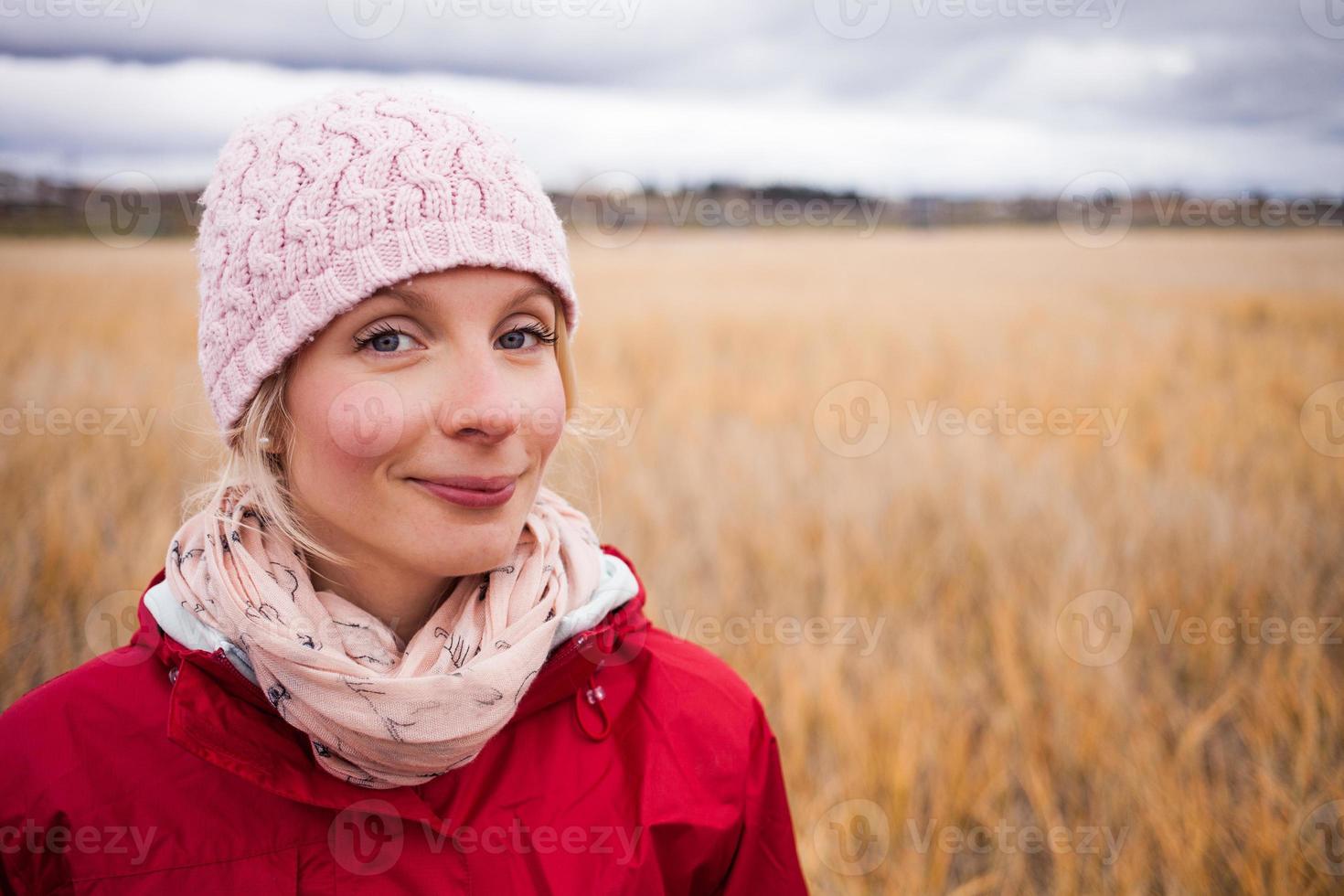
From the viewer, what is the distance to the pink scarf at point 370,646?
108cm

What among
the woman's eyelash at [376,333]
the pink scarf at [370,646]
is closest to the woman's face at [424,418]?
the woman's eyelash at [376,333]

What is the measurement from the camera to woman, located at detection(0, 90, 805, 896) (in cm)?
108

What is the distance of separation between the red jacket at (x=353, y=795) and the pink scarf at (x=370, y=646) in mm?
61

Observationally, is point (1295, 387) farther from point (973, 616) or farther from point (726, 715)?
point (726, 715)

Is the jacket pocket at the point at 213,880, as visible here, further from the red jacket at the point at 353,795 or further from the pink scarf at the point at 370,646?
the pink scarf at the point at 370,646

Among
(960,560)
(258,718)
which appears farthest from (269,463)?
(960,560)

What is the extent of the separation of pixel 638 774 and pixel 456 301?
0.77 m

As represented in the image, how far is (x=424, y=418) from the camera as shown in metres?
1.10

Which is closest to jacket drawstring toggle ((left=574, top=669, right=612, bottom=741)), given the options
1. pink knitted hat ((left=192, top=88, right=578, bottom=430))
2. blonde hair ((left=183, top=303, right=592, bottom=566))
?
blonde hair ((left=183, top=303, right=592, bottom=566))

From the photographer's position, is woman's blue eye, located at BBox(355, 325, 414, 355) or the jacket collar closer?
the jacket collar

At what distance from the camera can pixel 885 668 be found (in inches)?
115

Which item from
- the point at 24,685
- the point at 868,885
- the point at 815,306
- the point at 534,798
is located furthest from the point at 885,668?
the point at 815,306

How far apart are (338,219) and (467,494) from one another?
0.43 metres

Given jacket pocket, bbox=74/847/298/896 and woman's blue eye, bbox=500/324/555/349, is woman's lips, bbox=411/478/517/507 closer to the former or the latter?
woman's blue eye, bbox=500/324/555/349
